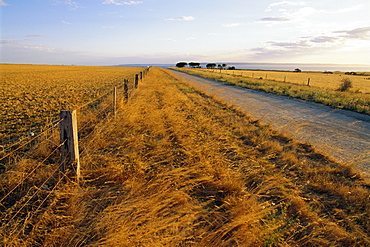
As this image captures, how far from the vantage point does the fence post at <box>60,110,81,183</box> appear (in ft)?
9.31

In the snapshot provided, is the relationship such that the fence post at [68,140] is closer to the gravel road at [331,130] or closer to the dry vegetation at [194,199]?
the dry vegetation at [194,199]

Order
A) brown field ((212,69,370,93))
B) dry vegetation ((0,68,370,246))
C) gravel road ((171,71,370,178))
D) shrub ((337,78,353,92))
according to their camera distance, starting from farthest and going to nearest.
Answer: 1. brown field ((212,69,370,93))
2. shrub ((337,78,353,92))
3. gravel road ((171,71,370,178))
4. dry vegetation ((0,68,370,246))

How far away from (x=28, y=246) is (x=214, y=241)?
1772 millimetres

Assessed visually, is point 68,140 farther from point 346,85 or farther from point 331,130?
point 346,85

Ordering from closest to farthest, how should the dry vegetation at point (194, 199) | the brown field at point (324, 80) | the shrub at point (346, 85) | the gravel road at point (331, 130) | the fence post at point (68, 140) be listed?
the dry vegetation at point (194, 199)
the fence post at point (68, 140)
the gravel road at point (331, 130)
the shrub at point (346, 85)
the brown field at point (324, 80)

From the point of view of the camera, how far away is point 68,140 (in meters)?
2.91

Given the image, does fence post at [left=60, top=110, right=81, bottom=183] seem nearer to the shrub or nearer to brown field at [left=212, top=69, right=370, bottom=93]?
brown field at [left=212, top=69, right=370, bottom=93]

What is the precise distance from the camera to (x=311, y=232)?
2.34 meters

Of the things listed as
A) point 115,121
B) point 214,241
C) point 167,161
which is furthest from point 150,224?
point 115,121

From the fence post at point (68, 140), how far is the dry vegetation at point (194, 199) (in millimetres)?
303

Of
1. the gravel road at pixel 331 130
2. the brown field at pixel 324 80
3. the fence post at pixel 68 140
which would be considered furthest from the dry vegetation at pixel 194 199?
the brown field at pixel 324 80

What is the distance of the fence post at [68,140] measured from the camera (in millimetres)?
Answer: 2838

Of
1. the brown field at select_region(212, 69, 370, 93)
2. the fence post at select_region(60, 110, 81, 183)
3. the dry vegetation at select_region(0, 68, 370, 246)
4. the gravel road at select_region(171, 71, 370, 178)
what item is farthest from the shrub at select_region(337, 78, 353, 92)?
the fence post at select_region(60, 110, 81, 183)

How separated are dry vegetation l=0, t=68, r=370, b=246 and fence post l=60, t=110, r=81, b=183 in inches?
11.9
